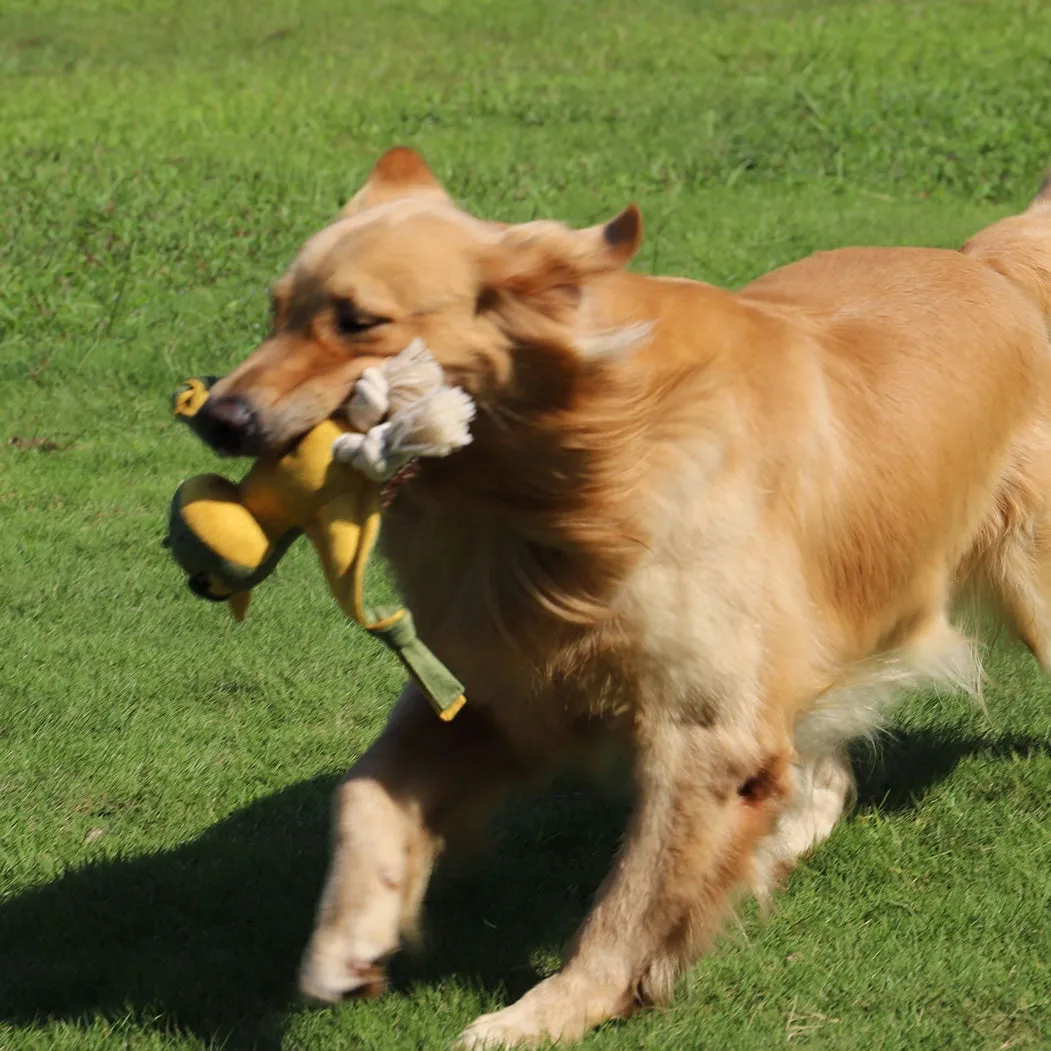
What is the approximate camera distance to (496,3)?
77.7ft

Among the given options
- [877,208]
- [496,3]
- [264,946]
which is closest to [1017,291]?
[264,946]

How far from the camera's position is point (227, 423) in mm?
3170

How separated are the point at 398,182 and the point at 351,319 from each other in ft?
A: 2.40

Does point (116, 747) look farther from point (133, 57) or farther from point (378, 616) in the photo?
point (133, 57)

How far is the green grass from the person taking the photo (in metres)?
4.11

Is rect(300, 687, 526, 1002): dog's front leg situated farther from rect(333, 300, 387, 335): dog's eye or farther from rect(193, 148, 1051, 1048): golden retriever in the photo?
rect(333, 300, 387, 335): dog's eye

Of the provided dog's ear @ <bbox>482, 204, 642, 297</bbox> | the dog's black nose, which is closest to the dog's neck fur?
dog's ear @ <bbox>482, 204, 642, 297</bbox>

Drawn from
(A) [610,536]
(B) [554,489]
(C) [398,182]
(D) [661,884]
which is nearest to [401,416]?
(B) [554,489]

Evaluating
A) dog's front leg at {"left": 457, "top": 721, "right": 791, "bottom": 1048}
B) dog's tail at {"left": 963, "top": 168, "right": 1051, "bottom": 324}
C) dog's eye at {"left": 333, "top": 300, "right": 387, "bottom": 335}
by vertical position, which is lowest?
dog's front leg at {"left": 457, "top": 721, "right": 791, "bottom": 1048}

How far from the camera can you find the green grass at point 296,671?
13.5 feet

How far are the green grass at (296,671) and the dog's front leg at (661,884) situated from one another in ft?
0.44

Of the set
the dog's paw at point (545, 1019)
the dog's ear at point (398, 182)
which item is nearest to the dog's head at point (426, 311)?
the dog's ear at point (398, 182)

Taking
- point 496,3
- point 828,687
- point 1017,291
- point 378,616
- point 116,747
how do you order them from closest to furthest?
point 378,616 → point 828,687 → point 1017,291 → point 116,747 → point 496,3

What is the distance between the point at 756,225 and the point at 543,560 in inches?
379
